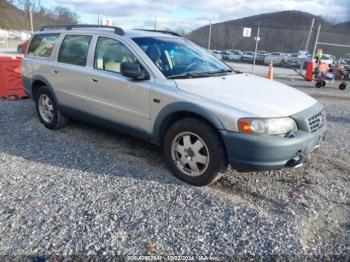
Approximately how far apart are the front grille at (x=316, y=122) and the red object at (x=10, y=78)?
6.85 meters

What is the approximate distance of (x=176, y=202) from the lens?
143 inches

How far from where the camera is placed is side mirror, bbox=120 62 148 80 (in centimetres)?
420

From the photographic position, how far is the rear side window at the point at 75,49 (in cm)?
516

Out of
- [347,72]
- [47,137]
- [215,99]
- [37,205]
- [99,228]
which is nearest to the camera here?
[99,228]

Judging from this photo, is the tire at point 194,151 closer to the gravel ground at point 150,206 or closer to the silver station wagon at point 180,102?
the silver station wagon at point 180,102

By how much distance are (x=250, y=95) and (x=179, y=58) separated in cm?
128

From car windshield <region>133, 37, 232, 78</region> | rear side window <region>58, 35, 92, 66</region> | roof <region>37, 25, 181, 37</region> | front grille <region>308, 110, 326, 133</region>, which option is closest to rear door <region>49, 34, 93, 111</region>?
rear side window <region>58, 35, 92, 66</region>

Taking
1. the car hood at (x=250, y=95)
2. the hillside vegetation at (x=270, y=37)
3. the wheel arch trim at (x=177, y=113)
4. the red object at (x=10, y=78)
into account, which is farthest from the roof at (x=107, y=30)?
the hillside vegetation at (x=270, y=37)

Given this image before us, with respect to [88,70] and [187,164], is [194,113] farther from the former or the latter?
[88,70]

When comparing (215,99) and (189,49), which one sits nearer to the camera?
(215,99)

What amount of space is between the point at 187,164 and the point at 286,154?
114 centimetres

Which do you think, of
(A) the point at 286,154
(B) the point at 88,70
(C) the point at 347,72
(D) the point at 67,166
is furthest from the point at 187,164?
(C) the point at 347,72

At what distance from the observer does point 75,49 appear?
5.37 metres

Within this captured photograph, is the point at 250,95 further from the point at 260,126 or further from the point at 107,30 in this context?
the point at 107,30
